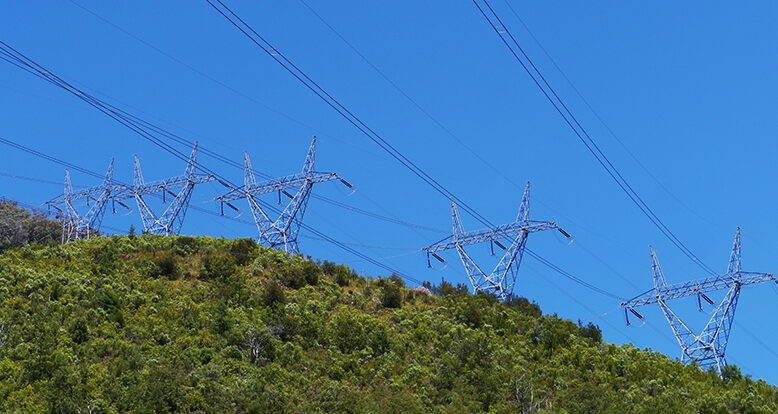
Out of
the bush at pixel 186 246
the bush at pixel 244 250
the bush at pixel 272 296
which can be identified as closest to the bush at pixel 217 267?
the bush at pixel 244 250

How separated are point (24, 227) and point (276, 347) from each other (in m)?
46.1

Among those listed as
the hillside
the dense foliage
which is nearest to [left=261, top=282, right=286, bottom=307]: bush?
the hillside

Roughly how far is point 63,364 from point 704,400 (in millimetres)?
27947

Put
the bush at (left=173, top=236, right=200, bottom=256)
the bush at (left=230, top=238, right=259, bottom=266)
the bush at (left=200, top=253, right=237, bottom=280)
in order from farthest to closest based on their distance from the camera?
the bush at (left=173, top=236, right=200, bottom=256), the bush at (left=230, top=238, right=259, bottom=266), the bush at (left=200, top=253, right=237, bottom=280)

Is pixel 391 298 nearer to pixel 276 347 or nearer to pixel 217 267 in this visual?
pixel 217 267

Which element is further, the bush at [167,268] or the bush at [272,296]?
the bush at [167,268]

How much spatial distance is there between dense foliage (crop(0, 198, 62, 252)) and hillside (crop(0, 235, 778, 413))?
2310 centimetres

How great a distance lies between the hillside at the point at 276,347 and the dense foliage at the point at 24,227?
23.1 m

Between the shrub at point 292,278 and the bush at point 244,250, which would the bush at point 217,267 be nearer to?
the bush at point 244,250

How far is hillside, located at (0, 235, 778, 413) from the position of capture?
36750 millimetres

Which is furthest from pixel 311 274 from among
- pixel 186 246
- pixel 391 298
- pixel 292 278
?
pixel 186 246

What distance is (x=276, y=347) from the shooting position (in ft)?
140

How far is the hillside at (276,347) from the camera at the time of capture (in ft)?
121

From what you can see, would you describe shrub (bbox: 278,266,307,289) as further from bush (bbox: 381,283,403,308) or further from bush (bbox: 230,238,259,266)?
bush (bbox: 381,283,403,308)
